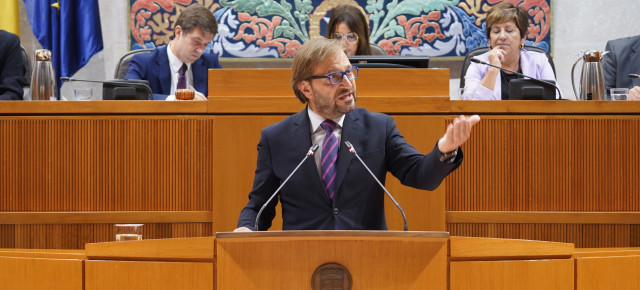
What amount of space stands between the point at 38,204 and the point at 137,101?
0.53 metres

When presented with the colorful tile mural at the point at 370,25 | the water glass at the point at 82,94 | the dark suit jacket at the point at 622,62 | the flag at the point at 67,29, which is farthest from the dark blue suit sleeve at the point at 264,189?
the flag at the point at 67,29

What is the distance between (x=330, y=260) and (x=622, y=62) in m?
2.82

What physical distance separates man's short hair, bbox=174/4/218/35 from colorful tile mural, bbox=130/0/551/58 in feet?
2.85

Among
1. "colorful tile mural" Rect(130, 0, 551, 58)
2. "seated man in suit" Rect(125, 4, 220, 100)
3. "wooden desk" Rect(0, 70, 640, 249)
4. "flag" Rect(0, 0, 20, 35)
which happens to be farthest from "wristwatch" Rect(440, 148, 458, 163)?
"flag" Rect(0, 0, 20, 35)

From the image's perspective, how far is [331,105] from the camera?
2.24 m

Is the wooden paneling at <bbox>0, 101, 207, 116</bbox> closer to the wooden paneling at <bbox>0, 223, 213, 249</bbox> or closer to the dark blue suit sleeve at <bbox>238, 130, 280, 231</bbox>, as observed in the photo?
the wooden paneling at <bbox>0, 223, 213, 249</bbox>

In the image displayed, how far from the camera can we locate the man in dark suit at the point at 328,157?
2.19 m

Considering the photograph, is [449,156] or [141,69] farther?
[141,69]

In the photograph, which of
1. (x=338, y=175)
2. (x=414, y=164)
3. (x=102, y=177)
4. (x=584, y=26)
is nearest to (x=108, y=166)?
(x=102, y=177)

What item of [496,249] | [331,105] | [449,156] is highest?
[331,105]

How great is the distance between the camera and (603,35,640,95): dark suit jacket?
3844 mm

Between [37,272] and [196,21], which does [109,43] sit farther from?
[37,272]

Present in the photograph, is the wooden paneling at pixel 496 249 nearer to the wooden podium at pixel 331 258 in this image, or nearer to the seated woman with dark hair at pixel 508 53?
the wooden podium at pixel 331 258

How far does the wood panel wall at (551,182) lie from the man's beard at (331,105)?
68cm
